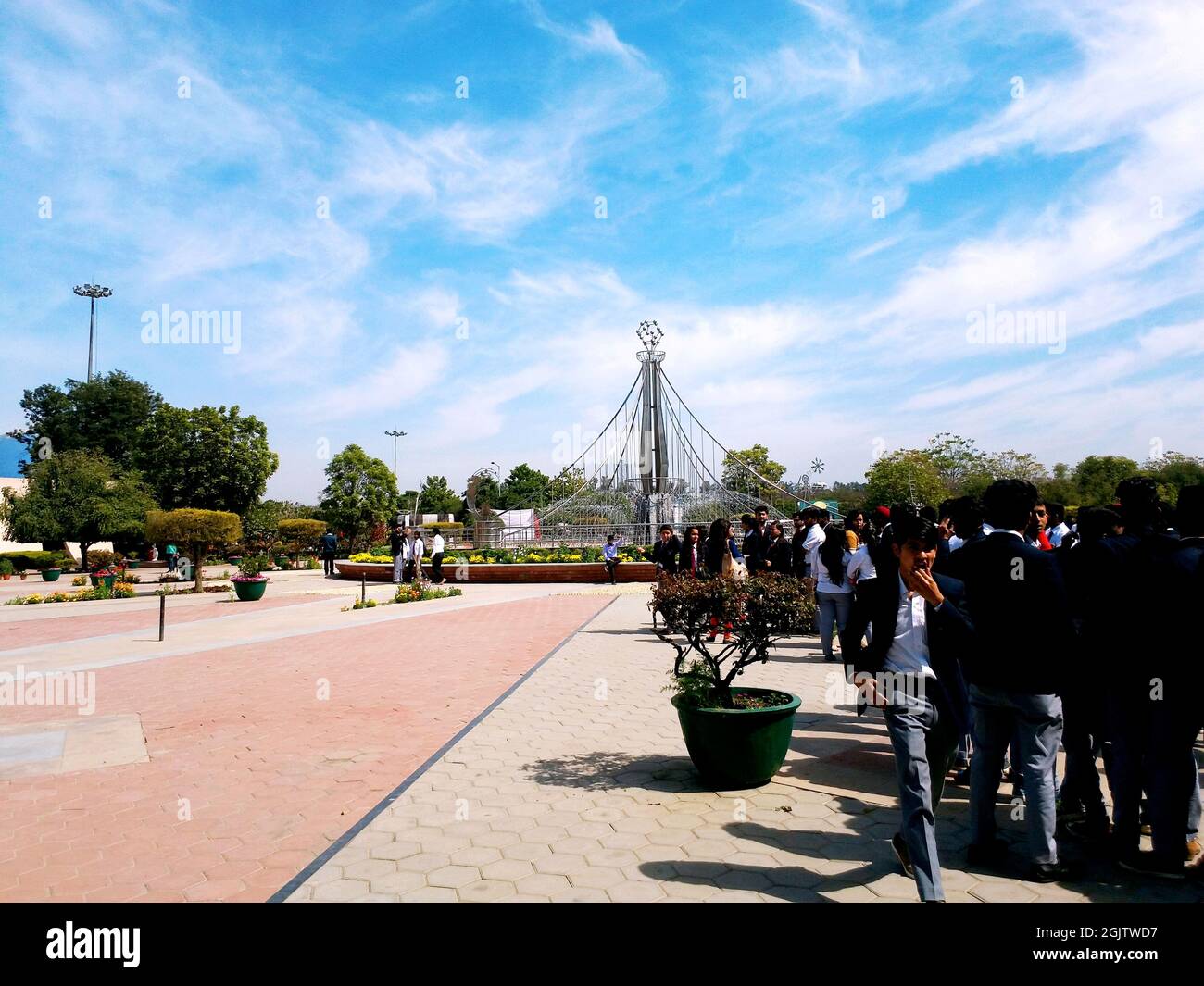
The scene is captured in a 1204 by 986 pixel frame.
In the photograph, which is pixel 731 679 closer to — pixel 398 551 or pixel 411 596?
pixel 411 596

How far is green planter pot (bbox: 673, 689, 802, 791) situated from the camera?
4.77 meters

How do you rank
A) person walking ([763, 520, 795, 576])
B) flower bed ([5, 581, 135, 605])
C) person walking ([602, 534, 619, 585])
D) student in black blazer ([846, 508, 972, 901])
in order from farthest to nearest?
person walking ([602, 534, 619, 585]) → flower bed ([5, 581, 135, 605]) → person walking ([763, 520, 795, 576]) → student in black blazer ([846, 508, 972, 901])

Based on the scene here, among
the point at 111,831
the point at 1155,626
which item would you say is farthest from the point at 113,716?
the point at 1155,626

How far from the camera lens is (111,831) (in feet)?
14.5

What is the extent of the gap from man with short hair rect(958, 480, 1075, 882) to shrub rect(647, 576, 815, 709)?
122 centimetres

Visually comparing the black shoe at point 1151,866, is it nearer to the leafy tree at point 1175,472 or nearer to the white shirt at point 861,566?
the white shirt at point 861,566

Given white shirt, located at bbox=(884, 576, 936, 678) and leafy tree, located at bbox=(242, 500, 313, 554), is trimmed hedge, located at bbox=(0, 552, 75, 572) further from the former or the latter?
white shirt, located at bbox=(884, 576, 936, 678)

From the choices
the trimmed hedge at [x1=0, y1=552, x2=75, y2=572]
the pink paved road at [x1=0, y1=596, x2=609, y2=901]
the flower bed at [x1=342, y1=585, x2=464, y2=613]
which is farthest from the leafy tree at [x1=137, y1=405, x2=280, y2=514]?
the pink paved road at [x1=0, y1=596, x2=609, y2=901]

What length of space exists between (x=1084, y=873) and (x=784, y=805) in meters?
1.58

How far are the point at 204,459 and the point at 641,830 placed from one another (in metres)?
42.0

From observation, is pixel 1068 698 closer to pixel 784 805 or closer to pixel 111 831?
pixel 784 805

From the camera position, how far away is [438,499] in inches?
3536

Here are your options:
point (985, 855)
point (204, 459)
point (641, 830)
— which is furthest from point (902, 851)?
point (204, 459)
